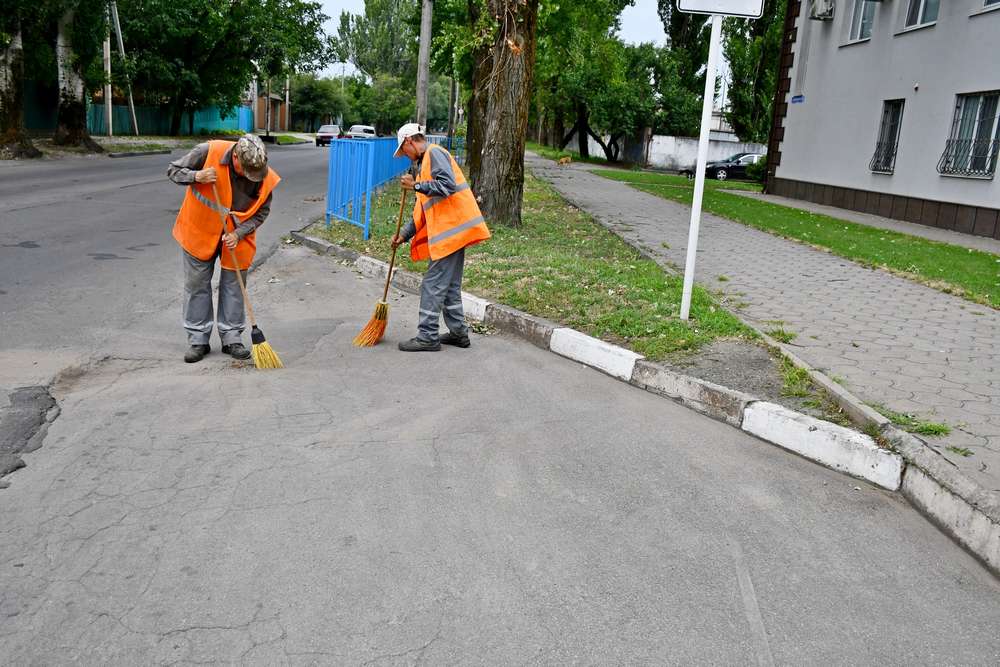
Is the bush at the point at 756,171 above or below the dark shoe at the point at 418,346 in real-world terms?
above

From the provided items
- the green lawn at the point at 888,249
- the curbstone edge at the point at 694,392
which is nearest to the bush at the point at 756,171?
the green lawn at the point at 888,249

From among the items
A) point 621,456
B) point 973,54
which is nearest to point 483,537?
point 621,456

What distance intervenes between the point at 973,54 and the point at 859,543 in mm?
15315

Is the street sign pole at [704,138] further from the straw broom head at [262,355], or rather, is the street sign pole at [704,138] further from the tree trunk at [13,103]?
the tree trunk at [13,103]

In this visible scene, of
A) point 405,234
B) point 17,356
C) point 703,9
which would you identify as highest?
point 703,9

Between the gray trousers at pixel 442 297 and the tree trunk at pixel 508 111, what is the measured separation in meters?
5.89

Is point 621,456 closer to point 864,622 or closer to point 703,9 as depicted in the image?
point 864,622

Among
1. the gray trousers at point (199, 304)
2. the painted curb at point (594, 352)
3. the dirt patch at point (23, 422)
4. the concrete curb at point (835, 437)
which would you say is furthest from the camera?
the painted curb at point (594, 352)

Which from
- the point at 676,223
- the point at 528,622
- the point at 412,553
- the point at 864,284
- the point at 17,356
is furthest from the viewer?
the point at 676,223

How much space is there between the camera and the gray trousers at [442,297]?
645cm

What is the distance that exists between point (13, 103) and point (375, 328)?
2163cm

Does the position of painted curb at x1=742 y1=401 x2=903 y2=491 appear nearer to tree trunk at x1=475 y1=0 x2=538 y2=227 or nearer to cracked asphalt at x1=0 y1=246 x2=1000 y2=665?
cracked asphalt at x1=0 y1=246 x2=1000 y2=665

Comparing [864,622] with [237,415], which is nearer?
[864,622]

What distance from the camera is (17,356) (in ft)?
18.5
